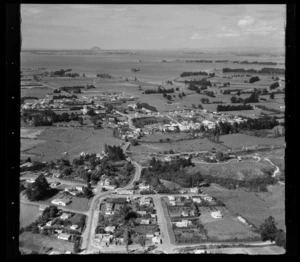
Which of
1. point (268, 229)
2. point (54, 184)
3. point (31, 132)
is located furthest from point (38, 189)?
point (268, 229)

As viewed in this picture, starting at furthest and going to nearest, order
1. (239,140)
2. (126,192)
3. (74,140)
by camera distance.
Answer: (239,140) < (74,140) < (126,192)

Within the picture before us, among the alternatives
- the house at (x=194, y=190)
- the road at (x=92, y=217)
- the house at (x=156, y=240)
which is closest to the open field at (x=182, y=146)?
the road at (x=92, y=217)

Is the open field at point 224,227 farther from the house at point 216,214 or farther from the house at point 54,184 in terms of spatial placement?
the house at point 54,184

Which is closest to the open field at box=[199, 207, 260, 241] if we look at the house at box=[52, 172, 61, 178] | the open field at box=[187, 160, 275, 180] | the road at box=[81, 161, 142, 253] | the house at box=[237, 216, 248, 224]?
the house at box=[237, 216, 248, 224]

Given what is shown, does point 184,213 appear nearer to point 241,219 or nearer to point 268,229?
point 241,219
